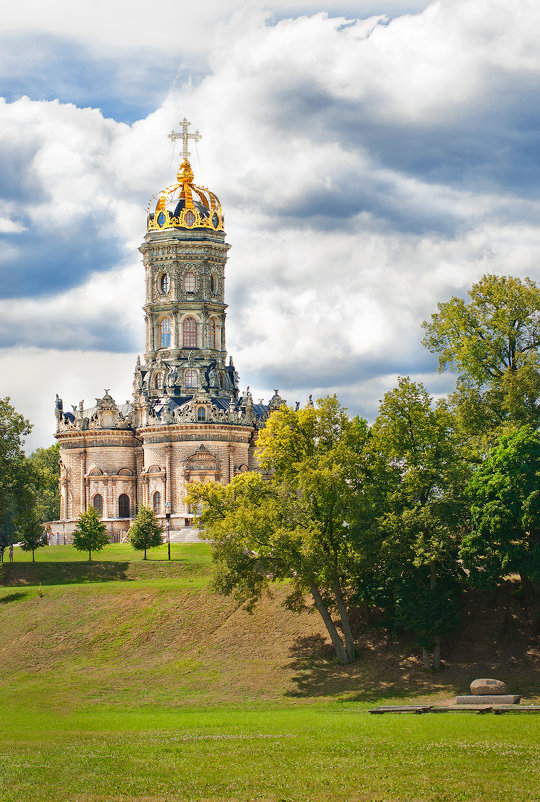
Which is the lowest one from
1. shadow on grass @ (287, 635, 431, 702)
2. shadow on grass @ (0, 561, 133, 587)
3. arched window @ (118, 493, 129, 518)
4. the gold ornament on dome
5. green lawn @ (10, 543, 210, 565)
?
shadow on grass @ (287, 635, 431, 702)

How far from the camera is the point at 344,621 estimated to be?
4875 cm

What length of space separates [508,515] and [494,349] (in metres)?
11.5

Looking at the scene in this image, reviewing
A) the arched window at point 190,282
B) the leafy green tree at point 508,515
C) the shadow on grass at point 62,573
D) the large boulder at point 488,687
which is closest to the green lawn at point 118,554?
the shadow on grass at point 62,573

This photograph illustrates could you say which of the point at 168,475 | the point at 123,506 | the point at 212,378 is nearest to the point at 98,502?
the point at 123,506

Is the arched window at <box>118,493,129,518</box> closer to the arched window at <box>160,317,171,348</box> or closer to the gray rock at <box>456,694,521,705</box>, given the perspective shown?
the arched window at <box>160,317,171,348</box>

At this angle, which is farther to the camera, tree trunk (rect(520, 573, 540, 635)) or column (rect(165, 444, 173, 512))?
column (rect(165, 444, 173, 512))

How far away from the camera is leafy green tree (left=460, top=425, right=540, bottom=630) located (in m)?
44.2

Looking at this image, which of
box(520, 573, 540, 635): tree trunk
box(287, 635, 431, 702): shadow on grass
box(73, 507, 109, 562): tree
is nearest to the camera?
box(287, 635, 431, 702): shadow on grass

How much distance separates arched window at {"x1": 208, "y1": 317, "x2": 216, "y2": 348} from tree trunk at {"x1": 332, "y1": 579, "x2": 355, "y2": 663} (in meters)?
49.7

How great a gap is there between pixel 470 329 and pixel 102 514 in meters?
47.0

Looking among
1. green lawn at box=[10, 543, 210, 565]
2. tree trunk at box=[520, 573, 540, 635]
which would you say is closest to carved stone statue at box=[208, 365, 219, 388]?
green lawn at box=[10, 543, 210, 565]

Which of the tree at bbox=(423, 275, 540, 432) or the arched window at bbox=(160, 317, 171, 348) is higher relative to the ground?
the arched window at bbox=(160, 317, 171, 348)

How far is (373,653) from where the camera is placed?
48688mm

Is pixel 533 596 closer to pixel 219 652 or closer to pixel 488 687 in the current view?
pixel 488 687
